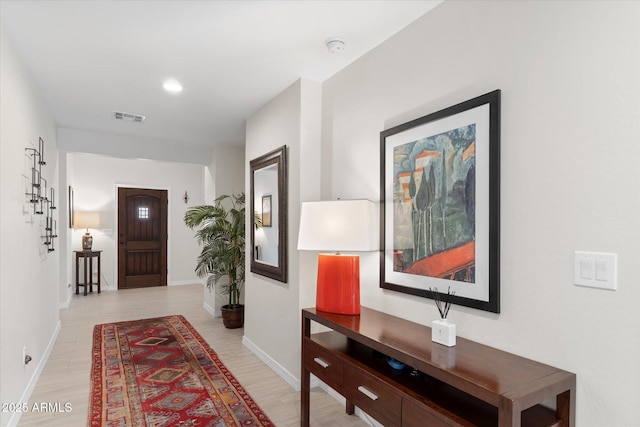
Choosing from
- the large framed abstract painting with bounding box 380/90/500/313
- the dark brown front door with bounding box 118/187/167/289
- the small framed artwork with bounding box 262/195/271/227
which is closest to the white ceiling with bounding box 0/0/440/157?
the large framed abstract painting with bounding box 380/90/500/313

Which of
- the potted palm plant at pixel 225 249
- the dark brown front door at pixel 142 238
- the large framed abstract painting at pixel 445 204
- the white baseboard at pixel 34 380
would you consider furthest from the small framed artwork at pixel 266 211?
the dark brown front door at pixel 142 238

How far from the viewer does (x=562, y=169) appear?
4.73 ft

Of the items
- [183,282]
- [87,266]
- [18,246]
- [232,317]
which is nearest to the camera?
[18,246]

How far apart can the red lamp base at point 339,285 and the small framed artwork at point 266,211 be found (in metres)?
1.32

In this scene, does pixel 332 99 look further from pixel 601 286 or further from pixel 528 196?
pixel 601 286

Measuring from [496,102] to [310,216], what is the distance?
4.01 ft

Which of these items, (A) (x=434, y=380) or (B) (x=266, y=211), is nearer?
(A) (x=434, y=380)

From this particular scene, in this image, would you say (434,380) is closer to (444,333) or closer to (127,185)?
(444,333)

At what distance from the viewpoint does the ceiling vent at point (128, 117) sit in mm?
4004

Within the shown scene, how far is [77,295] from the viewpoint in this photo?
6742mm

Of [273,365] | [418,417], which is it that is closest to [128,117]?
[273,365]

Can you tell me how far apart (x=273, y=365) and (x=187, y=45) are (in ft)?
8.77

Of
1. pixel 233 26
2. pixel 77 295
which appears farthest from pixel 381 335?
pixel 77 295

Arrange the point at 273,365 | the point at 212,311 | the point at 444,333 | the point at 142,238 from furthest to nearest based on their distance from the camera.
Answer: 1. the point at 142,238
2. the point at 212,311
3. the point at 273,365
4. the point at 444,333
